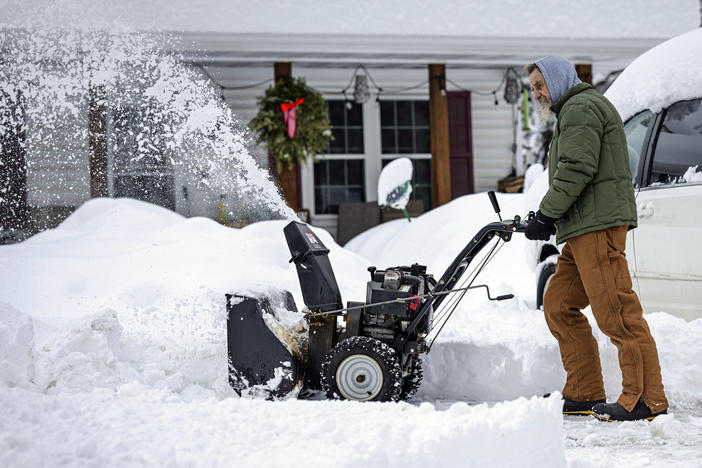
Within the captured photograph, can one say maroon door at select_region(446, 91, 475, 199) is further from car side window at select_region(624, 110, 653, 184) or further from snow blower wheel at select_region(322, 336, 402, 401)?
snow blower wheel at select_region(322, 336, 402, 401)

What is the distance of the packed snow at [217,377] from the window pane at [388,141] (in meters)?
5.94

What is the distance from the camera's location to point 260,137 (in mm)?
11438

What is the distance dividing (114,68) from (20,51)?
5.38 ft

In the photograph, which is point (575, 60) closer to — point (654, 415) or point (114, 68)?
point (114, 68)

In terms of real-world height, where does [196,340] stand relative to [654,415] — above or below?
above

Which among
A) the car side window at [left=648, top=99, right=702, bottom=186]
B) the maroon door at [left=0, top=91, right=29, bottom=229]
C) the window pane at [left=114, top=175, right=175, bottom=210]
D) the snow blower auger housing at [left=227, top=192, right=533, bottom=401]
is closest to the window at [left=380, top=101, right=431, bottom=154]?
the window pane at [left=114, top=175, right=175, bottom=210]

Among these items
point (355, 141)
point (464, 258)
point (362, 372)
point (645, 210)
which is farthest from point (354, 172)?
point (362, 372)

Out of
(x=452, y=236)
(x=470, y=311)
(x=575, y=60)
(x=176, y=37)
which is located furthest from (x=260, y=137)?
(x=470, y=311)

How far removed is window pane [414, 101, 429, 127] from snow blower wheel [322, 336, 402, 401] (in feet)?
34.9

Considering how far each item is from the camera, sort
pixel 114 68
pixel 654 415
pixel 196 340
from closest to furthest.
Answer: pixel 654 415
pixel 196 340
pixel 114 68

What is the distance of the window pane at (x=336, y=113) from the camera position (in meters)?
13.5

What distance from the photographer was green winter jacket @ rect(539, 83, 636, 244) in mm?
3404

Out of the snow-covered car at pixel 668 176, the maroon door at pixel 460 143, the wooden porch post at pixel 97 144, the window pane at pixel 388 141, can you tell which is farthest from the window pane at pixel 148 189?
the snow-covered car at pixel 668 176

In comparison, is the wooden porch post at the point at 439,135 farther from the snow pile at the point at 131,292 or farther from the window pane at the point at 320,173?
the snow pile at the point at 131,292
